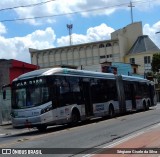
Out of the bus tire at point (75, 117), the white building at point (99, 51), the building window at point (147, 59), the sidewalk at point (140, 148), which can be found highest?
the white building at point (99, 51)

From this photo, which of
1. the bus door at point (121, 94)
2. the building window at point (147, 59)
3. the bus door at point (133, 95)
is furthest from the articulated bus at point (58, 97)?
the building window at point (147, 59)

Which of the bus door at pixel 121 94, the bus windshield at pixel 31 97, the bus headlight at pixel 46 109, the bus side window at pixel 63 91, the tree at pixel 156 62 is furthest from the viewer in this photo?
the tree at pixel 156 62

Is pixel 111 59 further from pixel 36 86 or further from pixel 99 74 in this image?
pixel 36 86

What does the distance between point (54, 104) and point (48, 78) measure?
1.32 meters

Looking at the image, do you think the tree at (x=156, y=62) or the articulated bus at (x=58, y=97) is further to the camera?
the tree at (x=156, y=62)

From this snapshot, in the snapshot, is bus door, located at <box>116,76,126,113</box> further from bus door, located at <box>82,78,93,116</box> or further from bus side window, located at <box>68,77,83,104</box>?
bus side window, located at <box>68,77,83,104</box>

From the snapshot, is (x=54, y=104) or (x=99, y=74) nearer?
(x=54, y=104)

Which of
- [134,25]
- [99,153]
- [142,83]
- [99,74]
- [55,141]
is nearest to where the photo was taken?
[99,153]

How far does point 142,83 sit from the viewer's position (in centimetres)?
3981

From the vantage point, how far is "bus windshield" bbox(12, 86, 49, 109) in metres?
21.8

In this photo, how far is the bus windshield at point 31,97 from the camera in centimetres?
2181

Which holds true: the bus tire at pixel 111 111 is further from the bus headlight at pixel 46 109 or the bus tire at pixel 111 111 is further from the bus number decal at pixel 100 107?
the bus headlight at pixel 46 109

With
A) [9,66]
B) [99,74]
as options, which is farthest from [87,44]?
[99,74]

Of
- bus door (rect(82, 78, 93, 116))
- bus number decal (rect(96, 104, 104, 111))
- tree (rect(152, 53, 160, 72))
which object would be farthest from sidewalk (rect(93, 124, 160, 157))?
tree (rect(152, 53, 160, 72))
